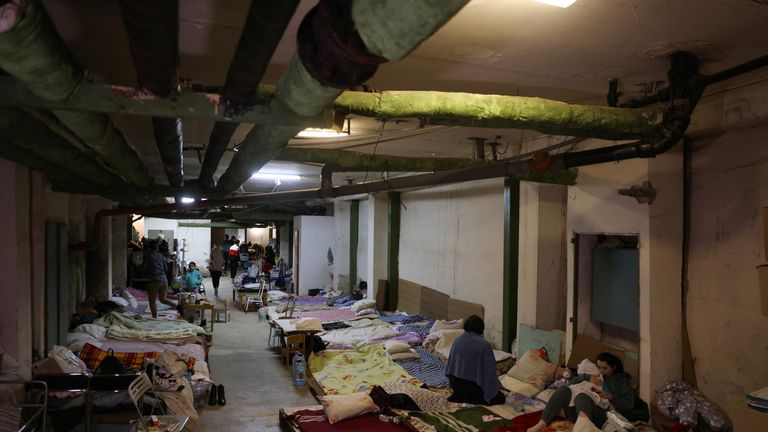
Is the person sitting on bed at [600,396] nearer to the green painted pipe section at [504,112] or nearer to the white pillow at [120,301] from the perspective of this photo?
the green painted pipe section at [504,112]

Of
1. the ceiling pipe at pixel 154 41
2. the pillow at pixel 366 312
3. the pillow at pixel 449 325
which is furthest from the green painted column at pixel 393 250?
the ceiling pipe at pixel 154 41

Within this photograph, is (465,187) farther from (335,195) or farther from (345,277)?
(345,277)

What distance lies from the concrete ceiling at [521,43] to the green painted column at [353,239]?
1020 centimetres

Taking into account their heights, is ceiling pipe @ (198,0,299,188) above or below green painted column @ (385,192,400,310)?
above

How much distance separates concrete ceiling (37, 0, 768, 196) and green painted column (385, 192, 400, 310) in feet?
24.5

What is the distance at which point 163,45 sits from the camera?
72.3 inches

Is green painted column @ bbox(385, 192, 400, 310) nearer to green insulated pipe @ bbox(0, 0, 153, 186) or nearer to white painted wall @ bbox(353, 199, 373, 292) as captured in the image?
white painted wall @ bbox(353, 199, 373, 292)

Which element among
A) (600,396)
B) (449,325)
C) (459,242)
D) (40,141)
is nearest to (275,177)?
(459,242)

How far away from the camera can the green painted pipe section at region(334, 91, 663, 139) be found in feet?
10.4

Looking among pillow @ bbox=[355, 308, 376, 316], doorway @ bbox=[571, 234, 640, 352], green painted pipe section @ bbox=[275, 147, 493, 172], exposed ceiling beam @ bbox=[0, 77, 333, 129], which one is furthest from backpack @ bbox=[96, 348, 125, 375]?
pillow @ bbox=[355, 308, 376, 316]

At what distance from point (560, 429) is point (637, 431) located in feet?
2.16

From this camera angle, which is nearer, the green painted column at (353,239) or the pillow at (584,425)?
the pillow at (584,425)

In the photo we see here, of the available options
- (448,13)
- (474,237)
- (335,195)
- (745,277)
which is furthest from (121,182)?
(745,277)

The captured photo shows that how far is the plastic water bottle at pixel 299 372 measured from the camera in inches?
283
